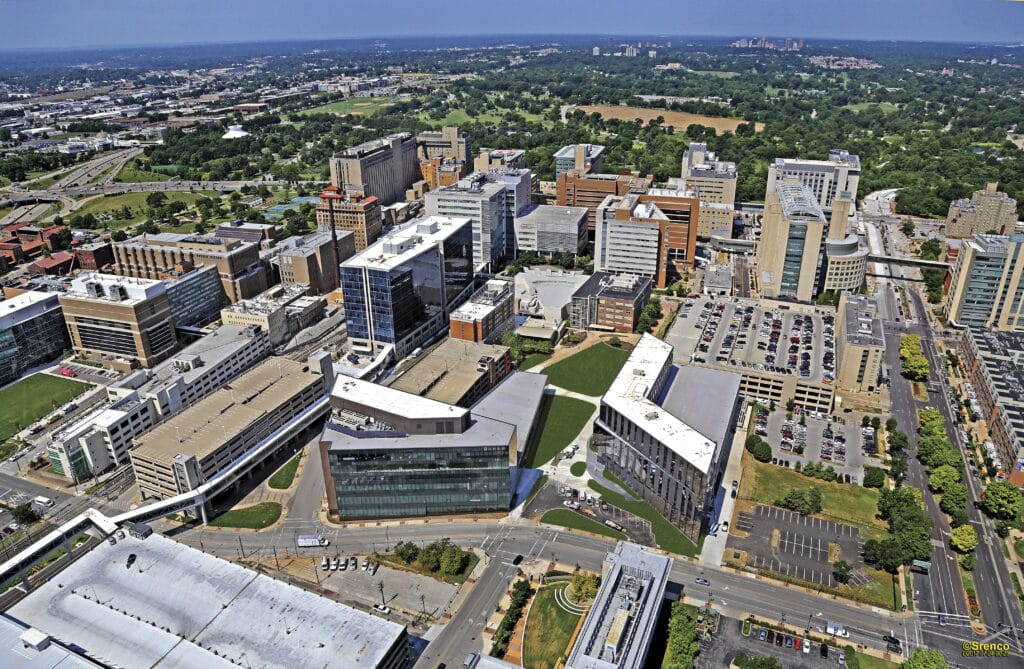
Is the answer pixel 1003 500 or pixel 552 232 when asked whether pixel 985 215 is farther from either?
pixel 1003 500

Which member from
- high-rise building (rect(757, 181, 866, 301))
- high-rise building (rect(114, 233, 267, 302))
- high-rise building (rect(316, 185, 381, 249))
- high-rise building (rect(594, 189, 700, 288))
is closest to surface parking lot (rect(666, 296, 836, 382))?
high-rise building (rect(757, 181, 866, 301))

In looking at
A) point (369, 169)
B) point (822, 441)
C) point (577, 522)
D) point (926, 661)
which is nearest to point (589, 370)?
point (822, 441)

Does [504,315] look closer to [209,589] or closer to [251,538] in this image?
[251,538]

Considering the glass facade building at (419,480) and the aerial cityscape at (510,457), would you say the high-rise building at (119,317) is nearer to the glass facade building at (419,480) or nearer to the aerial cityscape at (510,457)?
the aerial cityscape at (510,457)

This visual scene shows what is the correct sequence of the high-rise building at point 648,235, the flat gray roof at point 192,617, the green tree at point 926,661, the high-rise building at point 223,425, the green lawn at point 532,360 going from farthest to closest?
the high-rise building at point 648,235 < the green lawn at point 532,360 < the high-rise building at point 223,425 < the green tree at point 926,661 < the flat gray roof at point 192,617

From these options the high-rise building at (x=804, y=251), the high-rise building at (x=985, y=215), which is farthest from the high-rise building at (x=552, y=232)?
the high-rise building at (x=985, y=215)

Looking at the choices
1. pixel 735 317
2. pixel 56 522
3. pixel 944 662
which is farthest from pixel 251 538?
pixel 735 317
